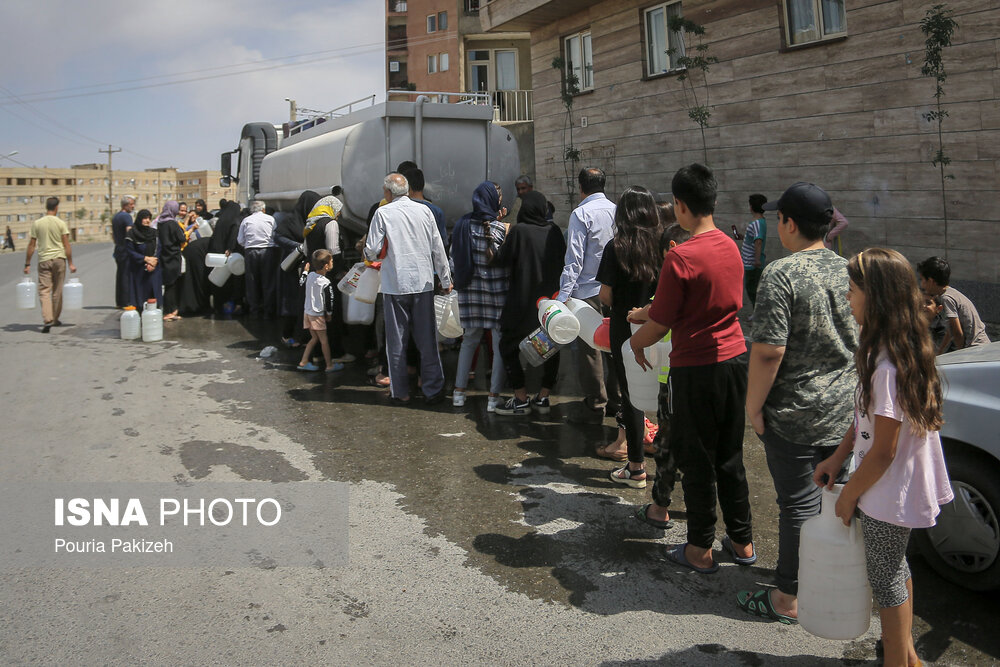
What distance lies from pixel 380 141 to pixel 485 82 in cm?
2915

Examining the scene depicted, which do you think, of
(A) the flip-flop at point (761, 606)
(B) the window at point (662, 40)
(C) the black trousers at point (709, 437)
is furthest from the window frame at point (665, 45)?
(A) the flip-flop at point (761, 606)

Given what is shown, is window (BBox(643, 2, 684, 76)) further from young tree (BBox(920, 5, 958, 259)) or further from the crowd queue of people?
the crowd queue of people

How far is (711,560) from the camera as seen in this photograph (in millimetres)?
3980

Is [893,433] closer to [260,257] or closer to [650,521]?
[650,521]

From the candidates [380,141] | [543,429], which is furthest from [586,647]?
[380,141]

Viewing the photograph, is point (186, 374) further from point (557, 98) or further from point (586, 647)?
point (557, 98)

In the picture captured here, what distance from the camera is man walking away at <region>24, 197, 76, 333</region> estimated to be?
11.2 meters

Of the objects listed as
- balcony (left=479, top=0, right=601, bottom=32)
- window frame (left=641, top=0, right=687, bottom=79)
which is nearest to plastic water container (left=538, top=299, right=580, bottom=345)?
window frame (left=641, top=0, right=687, bottom=79)

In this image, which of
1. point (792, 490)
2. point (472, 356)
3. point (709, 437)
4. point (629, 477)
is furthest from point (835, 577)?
point (472, 356)

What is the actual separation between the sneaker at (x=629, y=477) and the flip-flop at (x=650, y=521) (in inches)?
20.0

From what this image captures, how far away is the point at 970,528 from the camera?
3.60 m

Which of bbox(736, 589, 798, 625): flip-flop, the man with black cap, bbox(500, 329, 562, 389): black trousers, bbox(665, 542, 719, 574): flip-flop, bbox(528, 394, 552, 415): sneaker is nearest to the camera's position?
the man with black cap

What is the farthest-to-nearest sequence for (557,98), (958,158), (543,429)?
(557,98), (958,158), (543,429)

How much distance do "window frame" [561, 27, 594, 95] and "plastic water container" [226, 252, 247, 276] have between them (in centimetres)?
735
